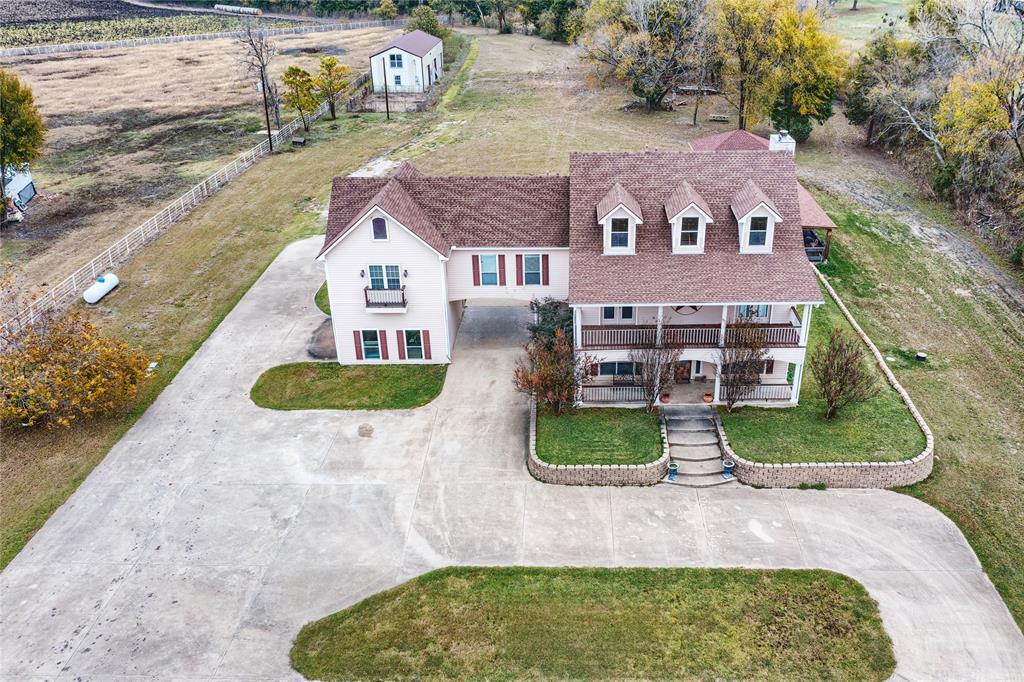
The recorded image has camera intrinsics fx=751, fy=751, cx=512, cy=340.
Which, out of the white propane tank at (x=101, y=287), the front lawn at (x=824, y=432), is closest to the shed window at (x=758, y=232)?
the front lawn at (x=824, y=432)

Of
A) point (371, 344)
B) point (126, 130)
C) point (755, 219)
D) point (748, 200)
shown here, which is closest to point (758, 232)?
point (755, 219)

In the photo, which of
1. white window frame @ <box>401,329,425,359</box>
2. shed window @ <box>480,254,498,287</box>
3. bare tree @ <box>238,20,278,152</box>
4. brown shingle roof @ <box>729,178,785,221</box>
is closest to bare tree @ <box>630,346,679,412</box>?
brown shingle roof @ <box>729,178,785,221</box>

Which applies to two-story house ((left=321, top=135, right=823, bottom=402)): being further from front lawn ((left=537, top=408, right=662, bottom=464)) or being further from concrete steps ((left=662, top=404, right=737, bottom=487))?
concrete steps ((left=662, top=404, right=737, bottom=487))

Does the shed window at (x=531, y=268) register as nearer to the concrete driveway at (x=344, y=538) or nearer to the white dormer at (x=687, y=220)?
the concrete driveway at (x=344, y=538)

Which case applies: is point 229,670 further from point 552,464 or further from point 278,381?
point 278,381

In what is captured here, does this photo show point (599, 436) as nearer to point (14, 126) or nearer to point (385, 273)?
point (385, 273)

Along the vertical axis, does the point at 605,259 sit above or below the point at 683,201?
below
